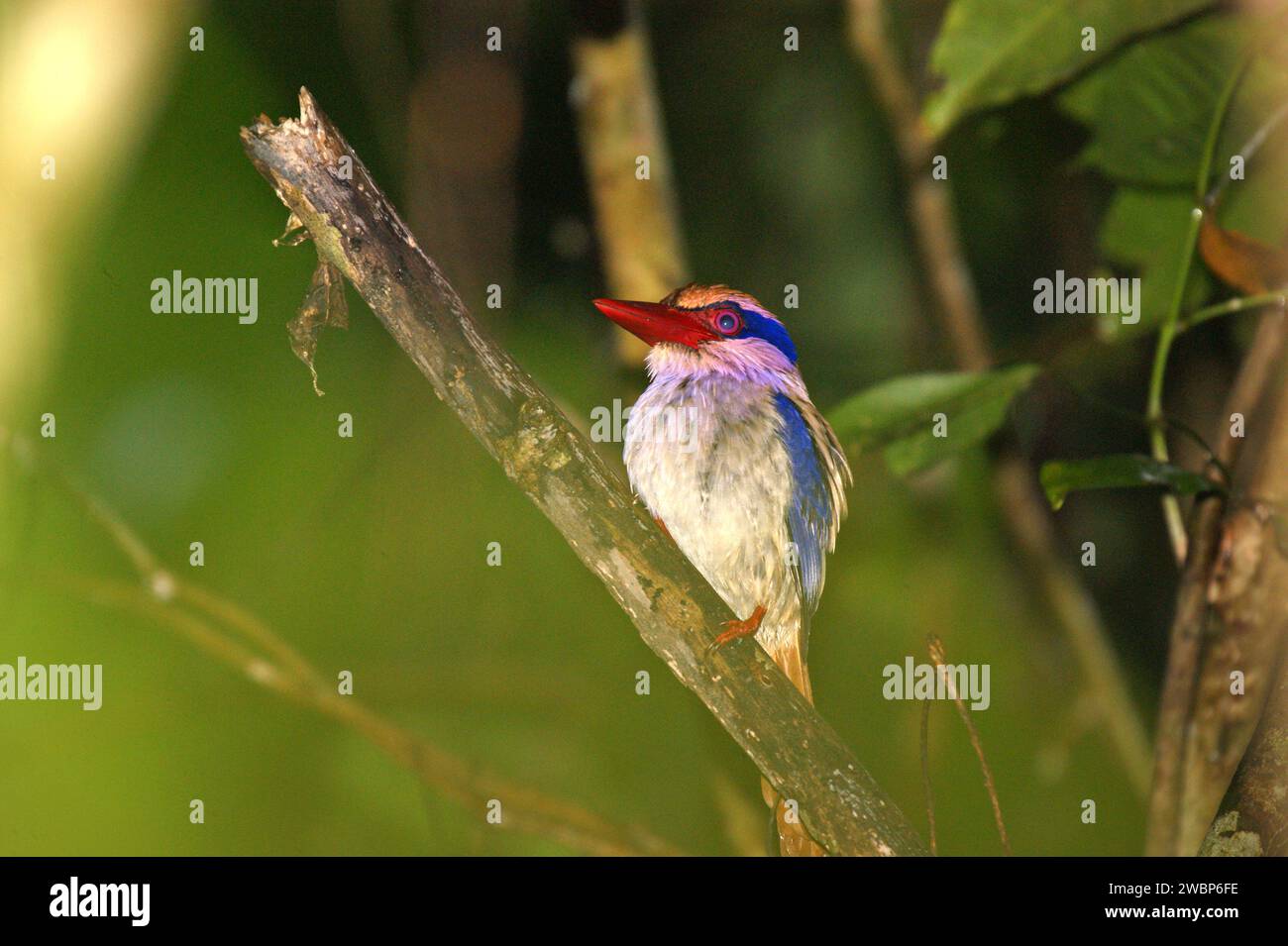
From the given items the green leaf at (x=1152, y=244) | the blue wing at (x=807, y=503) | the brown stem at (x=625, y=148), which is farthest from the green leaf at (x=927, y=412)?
the brown stem at (x=625, y=148)

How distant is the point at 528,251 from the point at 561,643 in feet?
4.81

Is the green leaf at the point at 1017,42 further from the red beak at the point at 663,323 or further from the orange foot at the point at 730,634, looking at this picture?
the orange foot at the point at 730,634

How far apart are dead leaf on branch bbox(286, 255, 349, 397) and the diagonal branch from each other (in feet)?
0.33

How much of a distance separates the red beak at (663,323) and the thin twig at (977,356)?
128cm

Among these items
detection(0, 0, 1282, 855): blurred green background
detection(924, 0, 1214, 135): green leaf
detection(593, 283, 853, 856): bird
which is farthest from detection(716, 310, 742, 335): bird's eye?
detection(0, 0, 1282, 855): blurred green background

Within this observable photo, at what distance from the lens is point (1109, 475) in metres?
2.17

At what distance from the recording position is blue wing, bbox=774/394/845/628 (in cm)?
265

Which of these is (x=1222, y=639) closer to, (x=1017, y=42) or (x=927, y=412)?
(x=927, y=412)

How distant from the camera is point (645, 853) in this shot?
3051mm

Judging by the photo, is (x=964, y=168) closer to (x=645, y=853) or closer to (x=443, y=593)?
(x=443, y=593)

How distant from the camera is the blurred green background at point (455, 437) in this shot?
343cm

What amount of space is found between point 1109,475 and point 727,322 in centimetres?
98

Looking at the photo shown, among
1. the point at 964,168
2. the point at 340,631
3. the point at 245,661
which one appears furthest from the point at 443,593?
the point at 964,168

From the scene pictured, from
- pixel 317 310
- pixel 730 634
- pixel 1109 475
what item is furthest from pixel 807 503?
pixel 317 310
